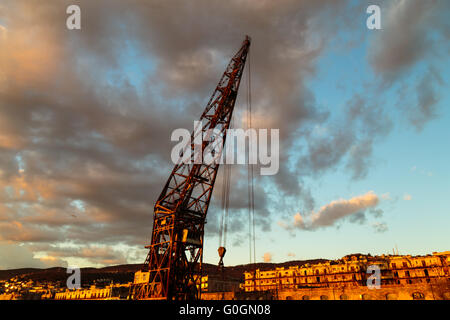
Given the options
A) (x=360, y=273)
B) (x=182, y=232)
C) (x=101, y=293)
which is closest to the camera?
(x=182, y=232)

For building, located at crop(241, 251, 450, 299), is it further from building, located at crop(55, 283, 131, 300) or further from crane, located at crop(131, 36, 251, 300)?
building, located at crop(55, 283, 131, 300)

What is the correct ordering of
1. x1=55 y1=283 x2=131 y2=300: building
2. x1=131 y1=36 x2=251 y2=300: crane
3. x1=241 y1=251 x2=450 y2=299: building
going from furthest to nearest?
x1=55 y1=283 x2=131 y2=300: building, x1=241 y1=251 x2=450 y2=299: building, x1=131 y1=36 x2=251 y2=300: crane

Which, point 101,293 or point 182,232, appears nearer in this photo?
point 182,232

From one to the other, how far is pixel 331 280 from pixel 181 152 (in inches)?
2425

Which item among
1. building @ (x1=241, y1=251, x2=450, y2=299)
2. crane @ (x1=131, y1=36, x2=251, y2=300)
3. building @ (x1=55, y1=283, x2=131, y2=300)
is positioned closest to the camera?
crane @ (x1=131, y1=36, x2=251, y2=300)

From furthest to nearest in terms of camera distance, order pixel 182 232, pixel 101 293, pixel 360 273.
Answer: pixel 101 293 < pixel 360 273 < pixel 182 232

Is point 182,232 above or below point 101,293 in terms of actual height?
above

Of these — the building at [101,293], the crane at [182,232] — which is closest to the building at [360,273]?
the crane at [182,232]

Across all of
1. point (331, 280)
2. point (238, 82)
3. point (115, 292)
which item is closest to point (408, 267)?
point (331, 280)

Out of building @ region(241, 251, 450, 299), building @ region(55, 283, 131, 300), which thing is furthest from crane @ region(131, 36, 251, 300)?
building @ region(55, 283, 131, 300)

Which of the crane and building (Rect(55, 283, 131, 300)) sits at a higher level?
the crane

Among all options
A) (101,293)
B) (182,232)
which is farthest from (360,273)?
(101,293)

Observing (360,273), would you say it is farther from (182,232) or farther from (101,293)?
(101,293)
